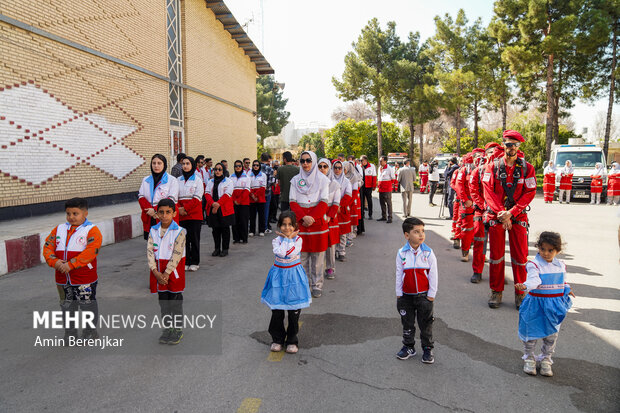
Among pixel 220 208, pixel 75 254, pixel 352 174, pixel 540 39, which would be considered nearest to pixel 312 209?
pixel 220 208

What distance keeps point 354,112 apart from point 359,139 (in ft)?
86.2

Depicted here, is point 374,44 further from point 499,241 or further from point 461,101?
point 499,241

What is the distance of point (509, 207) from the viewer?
5309mm

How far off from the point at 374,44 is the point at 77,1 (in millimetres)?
28259

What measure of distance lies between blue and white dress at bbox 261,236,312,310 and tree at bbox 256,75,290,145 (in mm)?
44352

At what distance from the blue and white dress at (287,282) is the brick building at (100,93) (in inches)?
324

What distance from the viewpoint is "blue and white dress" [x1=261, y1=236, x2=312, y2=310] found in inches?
154

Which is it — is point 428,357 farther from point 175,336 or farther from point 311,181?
point 311,181

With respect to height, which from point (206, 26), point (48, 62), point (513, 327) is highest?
point (206, 26)

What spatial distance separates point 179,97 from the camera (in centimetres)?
1692

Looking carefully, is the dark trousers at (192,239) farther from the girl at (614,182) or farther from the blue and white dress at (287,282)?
the girl at (614,182)

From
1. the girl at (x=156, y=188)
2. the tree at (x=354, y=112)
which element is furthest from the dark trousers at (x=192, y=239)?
the tree at (x=354, y=112)

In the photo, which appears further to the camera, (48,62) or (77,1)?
(77,1)

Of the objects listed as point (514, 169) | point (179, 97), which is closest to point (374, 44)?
point (179, 97)
